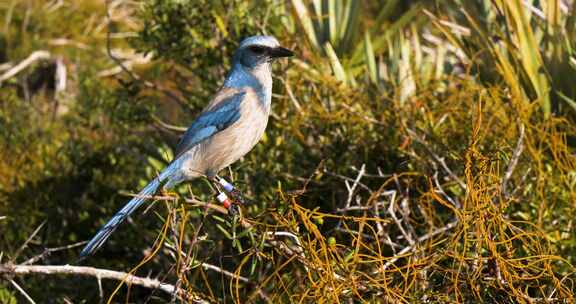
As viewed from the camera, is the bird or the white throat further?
the white throat

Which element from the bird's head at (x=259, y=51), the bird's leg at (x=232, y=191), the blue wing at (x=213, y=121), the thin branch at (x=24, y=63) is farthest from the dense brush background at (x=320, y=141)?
the thin branch at (x=24, y=63)

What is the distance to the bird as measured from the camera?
4.47m

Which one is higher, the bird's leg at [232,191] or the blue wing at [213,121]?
the blue wing at [213,121]

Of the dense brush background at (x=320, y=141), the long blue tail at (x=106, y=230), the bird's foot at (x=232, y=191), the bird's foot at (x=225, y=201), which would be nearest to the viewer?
the long blue tail at (x=106, y=230)

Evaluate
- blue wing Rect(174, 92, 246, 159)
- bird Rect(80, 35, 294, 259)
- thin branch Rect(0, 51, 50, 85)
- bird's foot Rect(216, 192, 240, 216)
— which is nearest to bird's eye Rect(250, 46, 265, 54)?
bird Rect(80, 35, 294, 259)

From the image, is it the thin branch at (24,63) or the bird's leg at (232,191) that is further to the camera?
the thin branch at (24,63)

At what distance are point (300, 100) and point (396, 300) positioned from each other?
8.30ft

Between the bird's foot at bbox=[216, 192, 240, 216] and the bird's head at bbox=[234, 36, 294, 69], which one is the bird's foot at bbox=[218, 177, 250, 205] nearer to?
the bird's foot at bbox=[216, 192, 240, 216]

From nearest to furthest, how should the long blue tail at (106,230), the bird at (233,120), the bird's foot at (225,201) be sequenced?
the long blue tail at (106,230), the bird's foot at (225,201), the bird at (233,120)

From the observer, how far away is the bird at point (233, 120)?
14.7 feet

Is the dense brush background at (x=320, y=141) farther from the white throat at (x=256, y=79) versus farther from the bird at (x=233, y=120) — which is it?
the white throat at (x=256, y=79)

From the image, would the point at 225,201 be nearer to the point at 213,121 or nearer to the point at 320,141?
the point at 213,121

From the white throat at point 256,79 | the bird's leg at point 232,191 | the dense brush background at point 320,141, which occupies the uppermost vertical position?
the white throat at point 256,79

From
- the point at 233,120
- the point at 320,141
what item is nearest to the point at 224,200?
the point at 233,120
